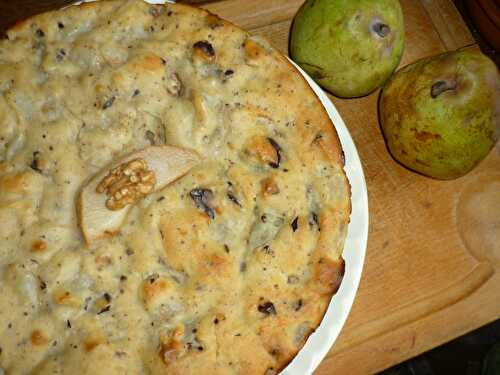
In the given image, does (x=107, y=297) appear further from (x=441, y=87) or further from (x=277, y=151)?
(x=441, y=87)

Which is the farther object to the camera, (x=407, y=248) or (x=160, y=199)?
(x=407, y=248)

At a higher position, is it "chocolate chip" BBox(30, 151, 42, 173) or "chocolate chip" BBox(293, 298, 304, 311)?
"chocolate chip" BBox(30, 151, 42, 173)

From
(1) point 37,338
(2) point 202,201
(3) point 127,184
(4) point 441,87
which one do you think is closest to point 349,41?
(4) point 441,87

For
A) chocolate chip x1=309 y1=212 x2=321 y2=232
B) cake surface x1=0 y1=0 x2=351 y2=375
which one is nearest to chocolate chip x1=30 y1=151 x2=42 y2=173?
cake surface x1=0 y1=0 x2=351 y2=375

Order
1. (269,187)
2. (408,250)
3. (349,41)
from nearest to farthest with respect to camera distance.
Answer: (269,187)
(349,41)
(408,250)

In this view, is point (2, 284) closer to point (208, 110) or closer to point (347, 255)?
point (208, 110)

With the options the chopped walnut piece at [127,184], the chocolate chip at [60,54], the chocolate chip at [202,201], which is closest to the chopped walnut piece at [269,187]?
the chocolate chip at [202,201]

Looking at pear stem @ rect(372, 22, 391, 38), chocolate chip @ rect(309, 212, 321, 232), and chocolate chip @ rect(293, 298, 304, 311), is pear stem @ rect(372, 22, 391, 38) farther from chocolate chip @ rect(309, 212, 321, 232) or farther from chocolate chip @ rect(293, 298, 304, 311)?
chocolate chip @ rect(293, 298, 304, 311)

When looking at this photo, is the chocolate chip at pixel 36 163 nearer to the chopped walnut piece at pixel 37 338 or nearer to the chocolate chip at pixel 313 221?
the chopped walnut piece at pixel 37 338
